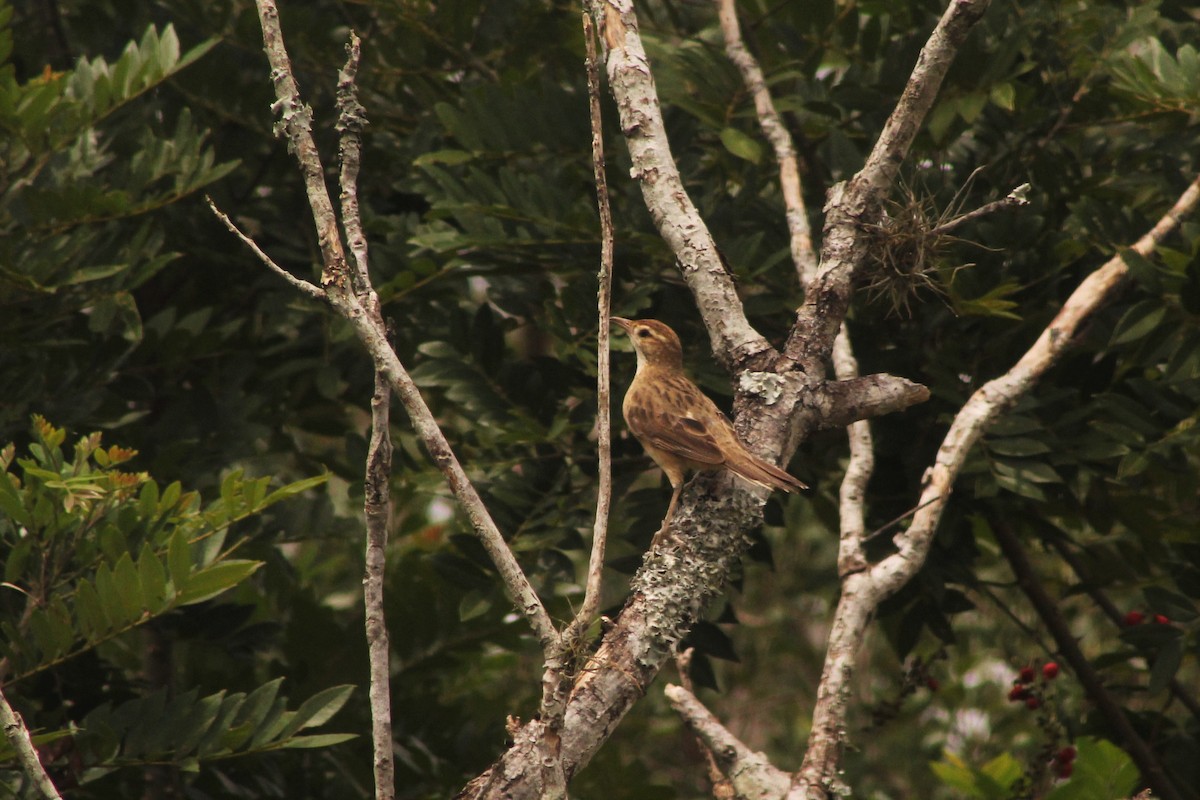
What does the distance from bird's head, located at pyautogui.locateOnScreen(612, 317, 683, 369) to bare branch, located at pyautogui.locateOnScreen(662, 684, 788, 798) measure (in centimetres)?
136

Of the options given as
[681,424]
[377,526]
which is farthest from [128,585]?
[681,424]

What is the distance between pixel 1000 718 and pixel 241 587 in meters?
4.74

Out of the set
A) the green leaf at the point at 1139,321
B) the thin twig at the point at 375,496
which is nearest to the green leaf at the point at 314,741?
the thin twig at the point at 375,496

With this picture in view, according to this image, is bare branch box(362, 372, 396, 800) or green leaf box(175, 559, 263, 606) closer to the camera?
bare branch box(362, 372, 396, 800)

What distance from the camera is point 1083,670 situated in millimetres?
4836

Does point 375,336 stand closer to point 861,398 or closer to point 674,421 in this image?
point 861,398

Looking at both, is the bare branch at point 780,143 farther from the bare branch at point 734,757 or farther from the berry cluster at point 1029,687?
the berry cluster at point 1029,687

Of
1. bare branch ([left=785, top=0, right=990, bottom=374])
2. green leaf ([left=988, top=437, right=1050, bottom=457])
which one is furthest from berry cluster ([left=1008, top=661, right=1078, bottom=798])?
bare branch ([left=785, top=0, right=990, bottom=374])

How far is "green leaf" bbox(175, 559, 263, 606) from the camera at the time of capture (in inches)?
133

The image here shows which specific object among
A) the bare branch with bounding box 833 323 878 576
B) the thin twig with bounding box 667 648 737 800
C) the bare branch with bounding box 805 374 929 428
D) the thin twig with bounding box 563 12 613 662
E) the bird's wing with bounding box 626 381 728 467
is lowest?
the thin twig with bounding box 667 648 737 800

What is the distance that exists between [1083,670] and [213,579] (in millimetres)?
3325

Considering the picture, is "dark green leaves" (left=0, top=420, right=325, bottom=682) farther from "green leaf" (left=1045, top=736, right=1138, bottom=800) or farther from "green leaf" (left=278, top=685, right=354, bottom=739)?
"green leaf" (left=1045, top=736, right=1138, bottom=800)

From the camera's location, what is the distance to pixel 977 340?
14.9 feet

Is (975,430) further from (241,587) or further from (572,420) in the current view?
(241,587)
